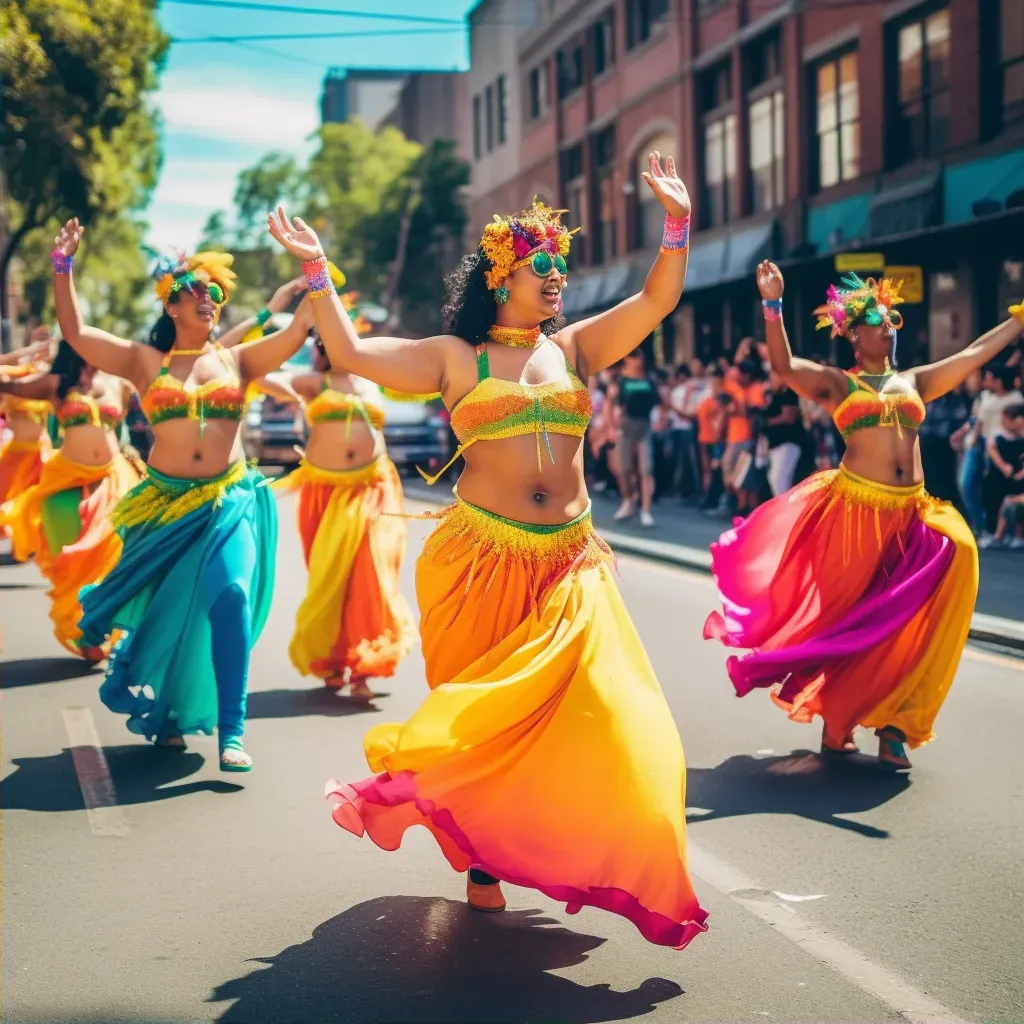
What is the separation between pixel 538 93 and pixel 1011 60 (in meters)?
23.2

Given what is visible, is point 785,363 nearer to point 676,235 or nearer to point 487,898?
point 676,235

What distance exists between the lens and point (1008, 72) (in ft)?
64.1

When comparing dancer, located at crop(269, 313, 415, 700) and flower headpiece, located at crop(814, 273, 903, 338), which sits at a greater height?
flower headpiece, located at crop(814, 273, 903, 338)

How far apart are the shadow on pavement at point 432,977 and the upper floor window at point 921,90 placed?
59.5 ft

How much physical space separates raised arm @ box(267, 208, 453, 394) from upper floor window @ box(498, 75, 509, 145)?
40.7 m

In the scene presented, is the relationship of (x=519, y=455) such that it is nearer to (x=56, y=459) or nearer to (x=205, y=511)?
(x=205, y=511)

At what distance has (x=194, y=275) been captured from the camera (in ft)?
23.1

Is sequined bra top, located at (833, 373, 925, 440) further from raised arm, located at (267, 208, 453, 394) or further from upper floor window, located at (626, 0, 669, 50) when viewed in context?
A: upper floor window, located at (626, 0, 669, 50)

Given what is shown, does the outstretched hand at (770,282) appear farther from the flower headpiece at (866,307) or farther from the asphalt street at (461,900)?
the asphalt street at (461,900)

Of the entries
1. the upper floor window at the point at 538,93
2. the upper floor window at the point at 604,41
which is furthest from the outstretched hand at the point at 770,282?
the upper floor window at the point at 538,93

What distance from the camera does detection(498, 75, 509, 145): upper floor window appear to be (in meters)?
44.5

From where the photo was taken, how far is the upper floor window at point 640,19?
32.2 metres

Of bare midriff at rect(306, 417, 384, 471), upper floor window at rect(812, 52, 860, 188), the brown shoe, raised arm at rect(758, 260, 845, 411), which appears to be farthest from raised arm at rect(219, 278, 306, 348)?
upper floor window at rect(812, 52, 860, 188)

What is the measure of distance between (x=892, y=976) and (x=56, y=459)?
7.80 meters
